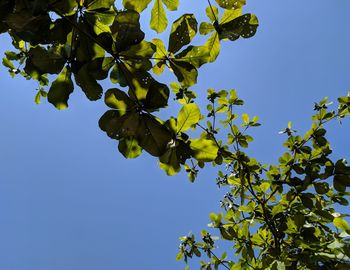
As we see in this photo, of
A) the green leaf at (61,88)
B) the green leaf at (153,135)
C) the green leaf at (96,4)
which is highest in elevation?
the green leaf at (96,4)

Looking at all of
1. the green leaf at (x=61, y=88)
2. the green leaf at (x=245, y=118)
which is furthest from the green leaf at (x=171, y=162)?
the green leaf at (x=245, y=118)

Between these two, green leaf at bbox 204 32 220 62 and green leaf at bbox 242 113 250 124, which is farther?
green leaf at bbox 242 113 250 124

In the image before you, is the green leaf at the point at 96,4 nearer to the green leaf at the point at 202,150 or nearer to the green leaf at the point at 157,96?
the green leaf at the point at 157,96

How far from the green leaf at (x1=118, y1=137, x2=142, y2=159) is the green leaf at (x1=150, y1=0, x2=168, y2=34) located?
66cm

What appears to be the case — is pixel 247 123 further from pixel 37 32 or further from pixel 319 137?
pixel 37 32

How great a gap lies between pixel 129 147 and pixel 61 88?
0.46 m

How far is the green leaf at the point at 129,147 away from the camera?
1.58 meters

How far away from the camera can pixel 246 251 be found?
289 cm

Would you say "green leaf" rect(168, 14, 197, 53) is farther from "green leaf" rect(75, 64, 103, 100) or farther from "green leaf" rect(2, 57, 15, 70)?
"green leaf" rect(2, 57, 15, 70)

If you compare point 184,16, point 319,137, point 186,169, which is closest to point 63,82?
point 184,16

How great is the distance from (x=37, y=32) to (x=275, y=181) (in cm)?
251

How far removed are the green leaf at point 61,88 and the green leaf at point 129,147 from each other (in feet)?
1.24

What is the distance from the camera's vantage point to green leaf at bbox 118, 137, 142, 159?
158 centimetres

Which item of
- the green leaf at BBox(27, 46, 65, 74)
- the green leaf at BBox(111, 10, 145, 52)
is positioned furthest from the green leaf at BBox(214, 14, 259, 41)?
the green leaf at BBox(27, 46, 65, 74)
